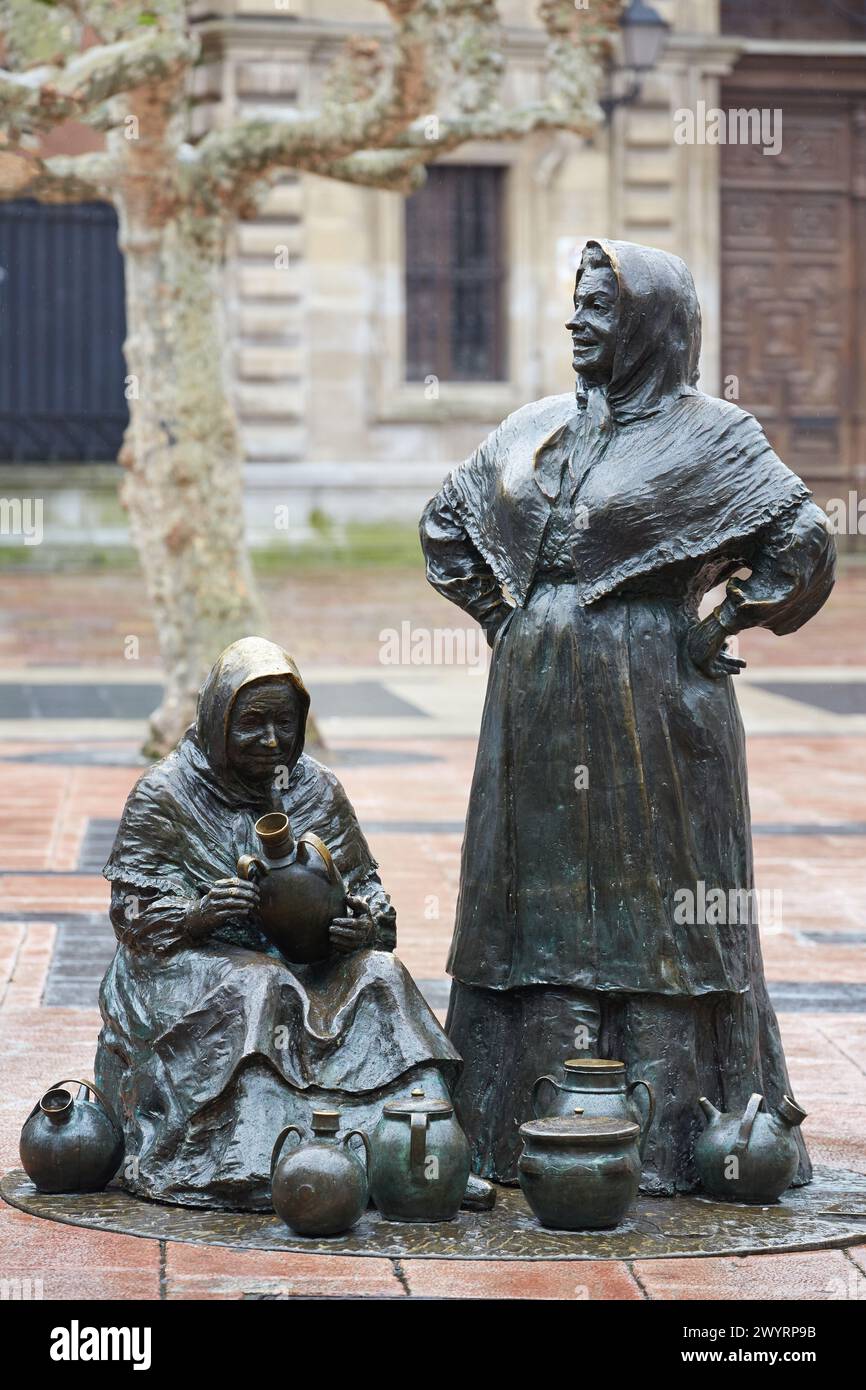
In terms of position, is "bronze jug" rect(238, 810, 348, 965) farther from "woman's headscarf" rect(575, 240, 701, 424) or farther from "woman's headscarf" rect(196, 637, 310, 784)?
"woman's headscarf" rect(575, 240, 701, 424)

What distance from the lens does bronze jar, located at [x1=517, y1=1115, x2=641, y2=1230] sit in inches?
191

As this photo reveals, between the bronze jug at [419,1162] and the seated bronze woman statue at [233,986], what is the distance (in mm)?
144

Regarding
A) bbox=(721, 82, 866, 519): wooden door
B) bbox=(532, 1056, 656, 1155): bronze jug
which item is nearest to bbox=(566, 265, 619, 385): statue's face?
bbox=(532, 1056, 656, 1155): bronze jug

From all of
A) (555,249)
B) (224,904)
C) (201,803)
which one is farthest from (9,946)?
(555,249)

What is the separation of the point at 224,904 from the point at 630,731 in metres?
A: 0.92

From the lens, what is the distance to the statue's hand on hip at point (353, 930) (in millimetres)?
5219

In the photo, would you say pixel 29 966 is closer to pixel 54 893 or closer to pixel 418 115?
pixel 54 893

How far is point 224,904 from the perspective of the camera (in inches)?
203

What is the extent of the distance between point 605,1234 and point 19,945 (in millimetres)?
3544

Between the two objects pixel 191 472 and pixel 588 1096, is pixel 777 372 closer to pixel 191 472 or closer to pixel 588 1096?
pixel 191 472

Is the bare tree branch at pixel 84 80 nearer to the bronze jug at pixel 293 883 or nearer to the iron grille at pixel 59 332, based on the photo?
the bronze jug at pixel 293 883

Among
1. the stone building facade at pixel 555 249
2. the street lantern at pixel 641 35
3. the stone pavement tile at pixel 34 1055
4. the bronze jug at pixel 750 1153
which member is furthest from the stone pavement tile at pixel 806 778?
the stone building facade at pixel 555 249
